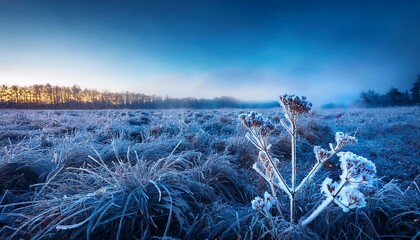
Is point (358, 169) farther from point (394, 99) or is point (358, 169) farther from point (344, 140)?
point (394, 99)

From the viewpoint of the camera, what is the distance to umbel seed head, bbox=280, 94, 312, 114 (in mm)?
1308

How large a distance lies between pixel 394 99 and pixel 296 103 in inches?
2730

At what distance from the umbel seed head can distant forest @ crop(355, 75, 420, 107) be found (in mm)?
60079

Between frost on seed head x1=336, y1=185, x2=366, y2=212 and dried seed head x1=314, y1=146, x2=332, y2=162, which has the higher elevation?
dried seed head x1=314, y1=146, x2=332, y2=162

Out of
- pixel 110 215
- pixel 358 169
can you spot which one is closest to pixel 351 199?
pixel 358 169

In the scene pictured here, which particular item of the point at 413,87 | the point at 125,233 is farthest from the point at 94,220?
the point at 413,87

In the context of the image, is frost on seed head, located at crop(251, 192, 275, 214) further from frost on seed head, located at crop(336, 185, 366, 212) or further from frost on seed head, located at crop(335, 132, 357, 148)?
frost on seed head, located at crop(335, 132, 357, 148)

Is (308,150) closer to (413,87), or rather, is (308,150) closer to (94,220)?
(94,220)

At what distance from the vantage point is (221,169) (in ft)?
9.20

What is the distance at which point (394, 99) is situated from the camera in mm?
53719

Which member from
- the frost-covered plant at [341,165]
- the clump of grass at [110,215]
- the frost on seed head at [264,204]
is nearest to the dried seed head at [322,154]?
the frost-covered plant at [341,165]

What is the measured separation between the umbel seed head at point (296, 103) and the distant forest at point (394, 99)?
60.1 m

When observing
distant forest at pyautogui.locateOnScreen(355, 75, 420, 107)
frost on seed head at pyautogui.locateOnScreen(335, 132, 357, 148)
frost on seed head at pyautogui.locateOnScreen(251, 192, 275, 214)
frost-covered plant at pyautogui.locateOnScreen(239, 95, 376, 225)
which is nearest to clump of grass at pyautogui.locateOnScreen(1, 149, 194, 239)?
frost on seed head at pyautogui.locateOnScreen(251, 192, 275, 214)

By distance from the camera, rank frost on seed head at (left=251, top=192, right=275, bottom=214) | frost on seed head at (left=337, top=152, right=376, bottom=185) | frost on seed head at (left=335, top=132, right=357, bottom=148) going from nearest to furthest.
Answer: frost on seed head at (left=337, top=152, right=376, bottom=185), frost on seed head at (left=335, top=132, right=357, bottom=148), frost on seed head at (left=251, top=192, right=275, bottom=214)
